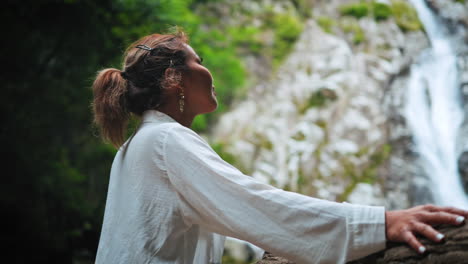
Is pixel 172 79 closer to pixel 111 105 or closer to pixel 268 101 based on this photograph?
pixel 111 105

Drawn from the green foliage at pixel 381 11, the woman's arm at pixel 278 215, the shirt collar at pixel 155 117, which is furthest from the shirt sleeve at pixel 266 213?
the green foliage at pixel 381 11

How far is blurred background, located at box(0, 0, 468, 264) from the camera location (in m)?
6.41

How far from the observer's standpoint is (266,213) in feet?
3.80

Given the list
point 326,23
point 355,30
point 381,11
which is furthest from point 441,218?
point 381,11

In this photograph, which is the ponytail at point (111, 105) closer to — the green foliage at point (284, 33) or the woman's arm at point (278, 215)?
the woman's arm at point (278, 215)

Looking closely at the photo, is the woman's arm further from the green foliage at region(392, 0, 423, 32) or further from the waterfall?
the green foliage at region(392, 0, 423, 32)

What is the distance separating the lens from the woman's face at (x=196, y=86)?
1592 mm

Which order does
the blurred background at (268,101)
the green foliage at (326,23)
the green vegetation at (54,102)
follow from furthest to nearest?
the green foliage at (326,23), the blurred background at (268,101), the green vegetation at (54,102)

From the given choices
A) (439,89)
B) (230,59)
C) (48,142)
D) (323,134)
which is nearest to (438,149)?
(439,89)

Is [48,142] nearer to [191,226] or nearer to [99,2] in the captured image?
[99,2]

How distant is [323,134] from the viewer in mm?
8609

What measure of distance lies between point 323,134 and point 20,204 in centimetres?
622

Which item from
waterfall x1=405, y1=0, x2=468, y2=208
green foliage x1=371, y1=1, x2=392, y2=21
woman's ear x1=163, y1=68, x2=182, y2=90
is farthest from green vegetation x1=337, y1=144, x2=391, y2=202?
woman's ear x1=163, y1=68, x2=182, y2=90

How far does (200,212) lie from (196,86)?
1.94 feet
